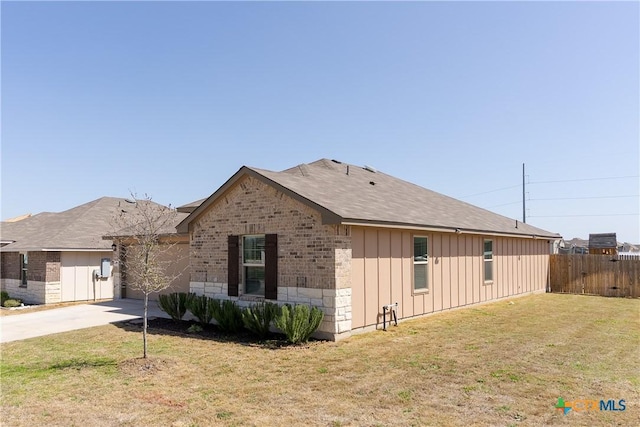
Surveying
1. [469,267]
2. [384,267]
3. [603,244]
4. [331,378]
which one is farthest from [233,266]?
[603,244]

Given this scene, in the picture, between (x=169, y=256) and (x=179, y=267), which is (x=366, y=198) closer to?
(x=179, y=267)

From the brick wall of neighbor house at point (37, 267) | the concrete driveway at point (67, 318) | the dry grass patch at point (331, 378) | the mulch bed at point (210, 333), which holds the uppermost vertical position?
the brick wall of neighbor house at point (37, 267)

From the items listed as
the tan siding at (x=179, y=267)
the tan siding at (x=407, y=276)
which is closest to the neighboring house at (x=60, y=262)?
the tan siding at (x=179, y=267)

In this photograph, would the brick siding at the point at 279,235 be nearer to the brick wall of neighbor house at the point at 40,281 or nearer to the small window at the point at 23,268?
the brick wall of neighbor house at the point at 40,281

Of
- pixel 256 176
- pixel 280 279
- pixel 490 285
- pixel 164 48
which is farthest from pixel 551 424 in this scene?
pixel 164 48

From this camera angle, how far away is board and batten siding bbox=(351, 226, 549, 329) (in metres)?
10.9

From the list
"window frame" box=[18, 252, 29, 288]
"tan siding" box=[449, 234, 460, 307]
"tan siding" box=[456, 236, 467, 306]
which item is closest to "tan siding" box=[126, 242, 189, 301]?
"window frame" box=[18, 252, 29, 288]

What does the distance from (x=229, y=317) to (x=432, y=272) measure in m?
6.30

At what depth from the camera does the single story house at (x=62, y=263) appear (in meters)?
17.9

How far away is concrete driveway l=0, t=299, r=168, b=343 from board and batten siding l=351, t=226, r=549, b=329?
710cm

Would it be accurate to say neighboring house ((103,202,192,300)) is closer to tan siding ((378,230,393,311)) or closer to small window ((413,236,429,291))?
tan siding ((378,230,393,311))

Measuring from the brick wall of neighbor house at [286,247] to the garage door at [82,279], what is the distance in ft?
27.4

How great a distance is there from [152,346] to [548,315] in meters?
11.7

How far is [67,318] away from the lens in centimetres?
1378
